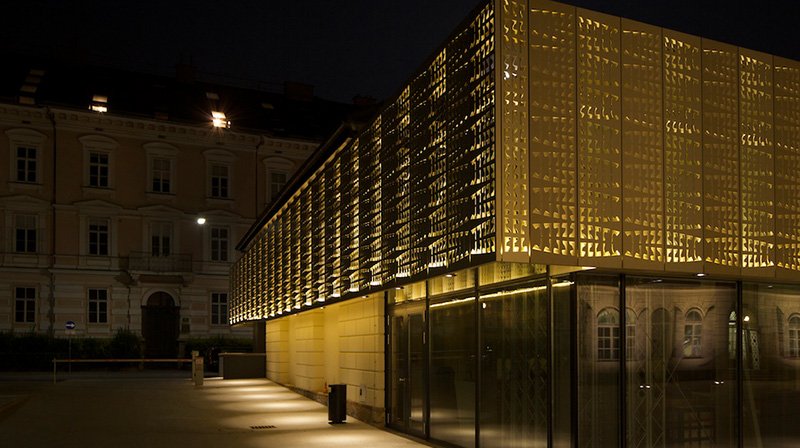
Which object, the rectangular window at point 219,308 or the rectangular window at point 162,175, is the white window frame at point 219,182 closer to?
the rectangular window at point 162,175

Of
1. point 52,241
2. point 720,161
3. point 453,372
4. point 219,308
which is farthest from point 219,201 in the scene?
point 720,161

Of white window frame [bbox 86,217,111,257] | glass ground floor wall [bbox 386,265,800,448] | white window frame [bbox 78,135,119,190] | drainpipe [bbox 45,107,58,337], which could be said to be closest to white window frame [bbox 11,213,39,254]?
drainpipe [bbox 45,107,58,337]

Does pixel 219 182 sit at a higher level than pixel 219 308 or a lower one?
higher

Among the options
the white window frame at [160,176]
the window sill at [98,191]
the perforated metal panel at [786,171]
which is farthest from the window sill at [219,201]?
the perforated metal panel at [786,171]

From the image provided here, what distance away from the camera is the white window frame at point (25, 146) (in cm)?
4703

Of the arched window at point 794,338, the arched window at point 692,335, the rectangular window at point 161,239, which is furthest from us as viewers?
the rectangular window at point 161,239

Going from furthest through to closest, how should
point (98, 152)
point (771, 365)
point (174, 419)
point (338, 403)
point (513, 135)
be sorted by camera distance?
point (98, 152), point (174, 419), point (338, 403), point (771, 365), point (513, 135)

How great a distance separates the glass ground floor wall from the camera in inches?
438

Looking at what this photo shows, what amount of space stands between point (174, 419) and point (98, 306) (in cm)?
3153

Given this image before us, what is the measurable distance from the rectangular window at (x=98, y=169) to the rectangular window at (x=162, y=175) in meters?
2.81

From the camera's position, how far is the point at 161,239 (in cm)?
5162

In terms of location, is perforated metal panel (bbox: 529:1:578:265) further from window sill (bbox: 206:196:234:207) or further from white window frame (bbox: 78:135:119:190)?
window sill (bbox: 206:196:234:207)

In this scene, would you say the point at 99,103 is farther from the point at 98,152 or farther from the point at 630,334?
the point at 630,334

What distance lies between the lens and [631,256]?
11.0 metres
